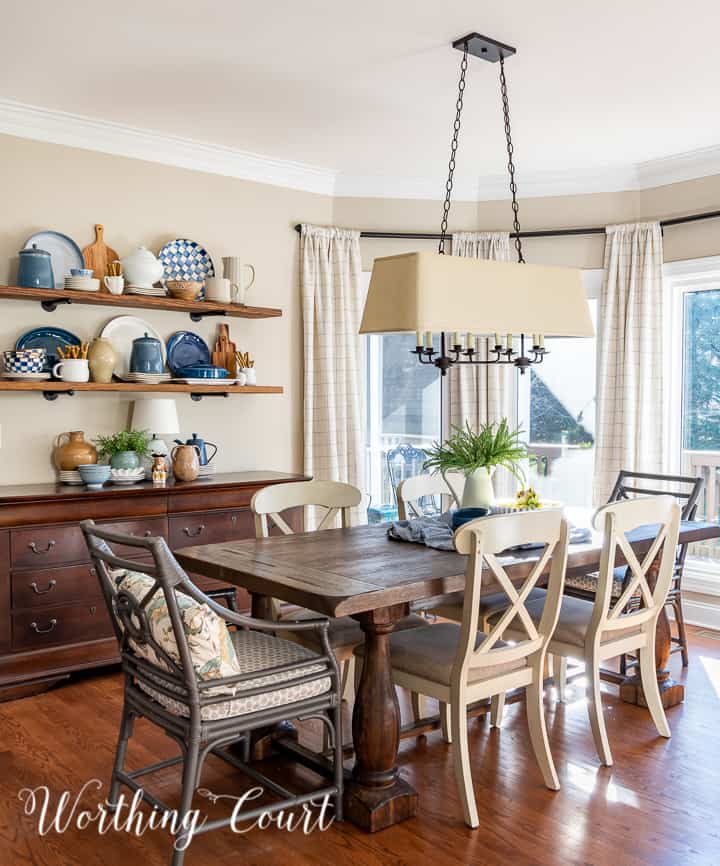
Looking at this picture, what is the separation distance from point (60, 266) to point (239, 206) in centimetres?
120

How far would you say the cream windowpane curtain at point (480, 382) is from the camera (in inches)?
219

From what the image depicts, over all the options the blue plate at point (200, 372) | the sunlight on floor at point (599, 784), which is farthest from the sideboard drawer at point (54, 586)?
the sunlight on floor at point (599, 784)

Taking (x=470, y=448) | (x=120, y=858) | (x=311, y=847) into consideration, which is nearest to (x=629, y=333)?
(x=470, y=448)

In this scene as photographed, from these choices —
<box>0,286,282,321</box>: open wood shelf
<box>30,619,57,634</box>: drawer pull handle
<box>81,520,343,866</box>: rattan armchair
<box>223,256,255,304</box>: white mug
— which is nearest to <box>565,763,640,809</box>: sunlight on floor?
<box>81,520,343,866</box>: rattan armchair

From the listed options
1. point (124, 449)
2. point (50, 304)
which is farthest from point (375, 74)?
point (124, 449)

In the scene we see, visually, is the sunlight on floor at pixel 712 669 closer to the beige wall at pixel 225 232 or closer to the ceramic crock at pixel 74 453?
the beige wall at pixel 225 232

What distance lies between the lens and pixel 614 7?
3.12 metres

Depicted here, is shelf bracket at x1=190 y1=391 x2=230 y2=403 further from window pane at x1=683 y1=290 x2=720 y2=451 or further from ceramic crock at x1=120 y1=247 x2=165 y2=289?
window pane at x1=683 y1=290 x2=720 y2=451

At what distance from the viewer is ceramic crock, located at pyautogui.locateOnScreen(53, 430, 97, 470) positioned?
4277mm

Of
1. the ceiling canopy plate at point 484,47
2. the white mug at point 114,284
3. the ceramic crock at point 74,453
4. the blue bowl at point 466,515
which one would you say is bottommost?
the blue bowl at point 466,515

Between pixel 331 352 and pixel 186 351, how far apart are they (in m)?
0.95

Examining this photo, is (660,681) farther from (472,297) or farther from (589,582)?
(472,297)

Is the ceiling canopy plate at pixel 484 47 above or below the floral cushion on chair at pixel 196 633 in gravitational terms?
above

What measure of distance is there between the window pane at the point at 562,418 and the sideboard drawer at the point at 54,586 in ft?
9.62
